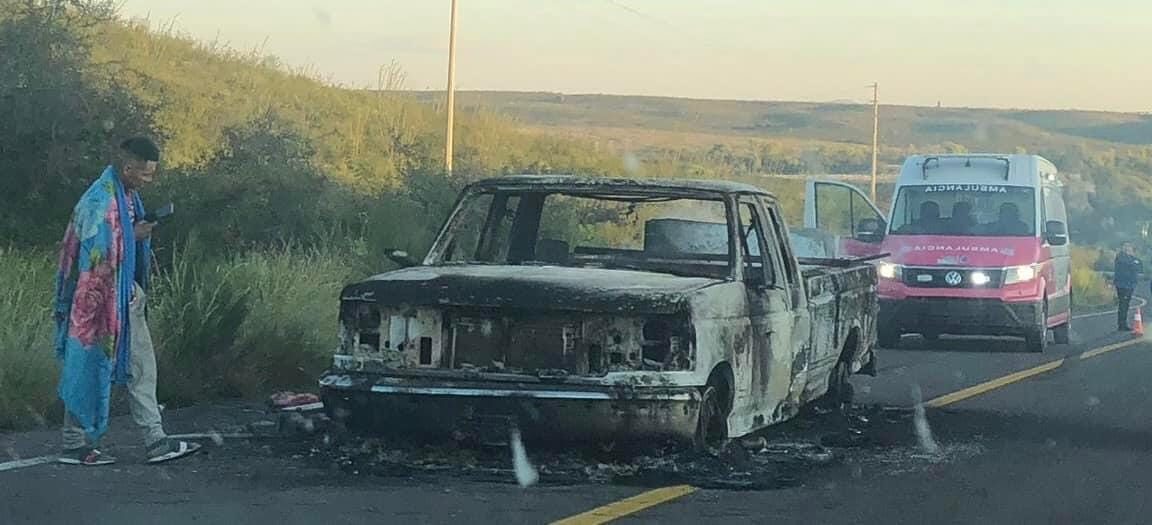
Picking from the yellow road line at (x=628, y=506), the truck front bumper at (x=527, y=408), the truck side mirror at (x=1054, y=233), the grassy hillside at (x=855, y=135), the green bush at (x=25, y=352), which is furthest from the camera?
the grassy hillside at (x=855, y=135)

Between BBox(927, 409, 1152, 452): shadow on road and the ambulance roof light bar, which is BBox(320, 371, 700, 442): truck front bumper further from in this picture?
the ambulance roof light bar

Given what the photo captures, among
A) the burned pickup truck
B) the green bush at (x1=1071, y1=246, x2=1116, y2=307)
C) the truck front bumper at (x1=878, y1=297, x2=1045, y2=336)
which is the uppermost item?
the burned pickup truck

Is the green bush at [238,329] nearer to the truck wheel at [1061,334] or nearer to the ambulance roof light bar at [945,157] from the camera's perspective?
the ambulance roof light bar at [945,157]

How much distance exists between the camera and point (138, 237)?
30.3ft

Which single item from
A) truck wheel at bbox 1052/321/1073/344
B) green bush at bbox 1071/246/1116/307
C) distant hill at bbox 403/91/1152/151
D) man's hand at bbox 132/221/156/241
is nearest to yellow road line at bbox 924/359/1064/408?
truck wheel at bbox 1052/321/1073/344

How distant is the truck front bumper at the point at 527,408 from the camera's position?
28.5ft

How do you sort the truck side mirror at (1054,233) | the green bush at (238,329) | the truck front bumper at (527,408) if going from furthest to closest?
the truck side mirror at (1054,233) < the green bush at (238,329) < the truck front bumper at (527,408)

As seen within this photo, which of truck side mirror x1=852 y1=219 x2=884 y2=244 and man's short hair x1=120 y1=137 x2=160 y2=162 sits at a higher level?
man's short hair x1=120 y1=137 x2=160 y2=162

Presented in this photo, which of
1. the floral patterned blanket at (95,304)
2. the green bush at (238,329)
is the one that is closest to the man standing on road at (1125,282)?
the green bush at (238,329)

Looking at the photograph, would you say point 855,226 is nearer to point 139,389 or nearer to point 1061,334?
point 1061,334

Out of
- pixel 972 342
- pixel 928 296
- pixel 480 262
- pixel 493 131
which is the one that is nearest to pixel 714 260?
pixel 480 262

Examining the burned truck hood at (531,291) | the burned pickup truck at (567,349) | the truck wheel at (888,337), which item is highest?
the burned truck hood at (531,291)

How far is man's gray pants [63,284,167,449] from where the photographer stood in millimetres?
9094

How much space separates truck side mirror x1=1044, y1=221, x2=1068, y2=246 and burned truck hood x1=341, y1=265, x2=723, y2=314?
42.2 feet
